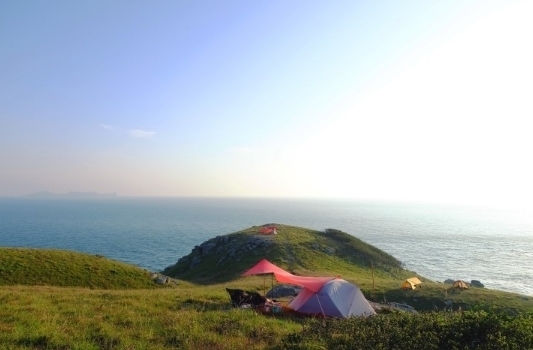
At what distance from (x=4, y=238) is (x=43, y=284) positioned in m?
105

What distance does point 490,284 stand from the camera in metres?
70.8

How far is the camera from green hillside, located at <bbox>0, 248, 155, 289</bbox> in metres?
34.4

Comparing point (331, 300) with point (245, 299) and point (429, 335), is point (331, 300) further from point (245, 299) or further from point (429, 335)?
point (429, 335)

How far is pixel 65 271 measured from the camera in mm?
37031

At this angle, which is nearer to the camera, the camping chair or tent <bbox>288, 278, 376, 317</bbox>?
tent <bbox>288, 278, 376, 317</bbox>

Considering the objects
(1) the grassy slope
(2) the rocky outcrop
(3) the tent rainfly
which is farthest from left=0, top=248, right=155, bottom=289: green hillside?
(3) the tent rainfly

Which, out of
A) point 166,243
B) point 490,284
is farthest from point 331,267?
point 166,243

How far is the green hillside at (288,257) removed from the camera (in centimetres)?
5450

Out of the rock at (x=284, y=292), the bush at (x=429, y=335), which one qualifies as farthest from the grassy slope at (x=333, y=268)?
the bush at (x=429, y=335)

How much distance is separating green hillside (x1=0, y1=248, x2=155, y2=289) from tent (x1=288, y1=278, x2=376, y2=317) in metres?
22.3

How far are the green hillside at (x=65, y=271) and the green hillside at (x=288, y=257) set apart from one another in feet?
43.5

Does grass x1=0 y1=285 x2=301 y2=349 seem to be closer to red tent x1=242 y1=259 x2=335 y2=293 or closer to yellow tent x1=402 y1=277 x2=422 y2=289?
red tent x1=242 y1=259 x2=335 y2=293

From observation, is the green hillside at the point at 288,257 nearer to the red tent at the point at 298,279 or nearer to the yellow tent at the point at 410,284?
the yellow tent at the point at 410,284

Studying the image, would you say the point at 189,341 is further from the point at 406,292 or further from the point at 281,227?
the point at 281,227
